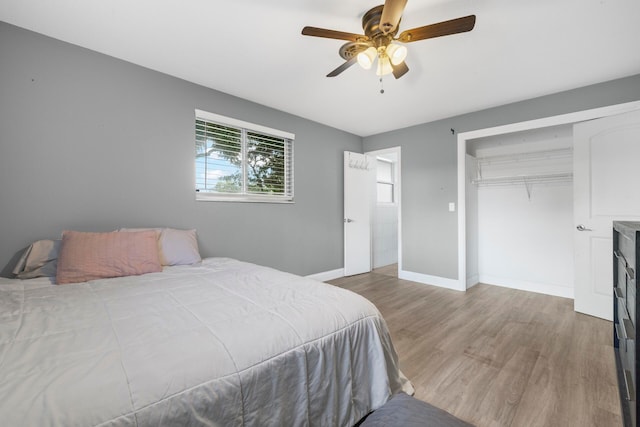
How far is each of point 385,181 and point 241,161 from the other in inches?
145

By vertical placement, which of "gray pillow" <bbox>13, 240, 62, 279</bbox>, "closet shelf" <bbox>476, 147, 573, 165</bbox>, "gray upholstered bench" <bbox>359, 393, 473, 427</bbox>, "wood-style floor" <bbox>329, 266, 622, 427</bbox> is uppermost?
"closet shelf" <bbox>476, 147, 573, 165</bbox>

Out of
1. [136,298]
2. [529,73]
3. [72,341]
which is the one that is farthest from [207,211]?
[529,73]

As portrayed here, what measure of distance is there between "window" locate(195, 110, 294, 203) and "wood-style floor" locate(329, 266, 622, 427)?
2.04 m

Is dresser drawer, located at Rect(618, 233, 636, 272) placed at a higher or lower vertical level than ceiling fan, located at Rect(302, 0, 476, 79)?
lower

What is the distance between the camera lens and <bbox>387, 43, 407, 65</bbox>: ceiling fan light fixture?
6.01ft

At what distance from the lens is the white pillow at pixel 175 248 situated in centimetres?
230

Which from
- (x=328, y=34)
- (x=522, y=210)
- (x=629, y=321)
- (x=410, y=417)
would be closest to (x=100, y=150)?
(x=328, y=34)

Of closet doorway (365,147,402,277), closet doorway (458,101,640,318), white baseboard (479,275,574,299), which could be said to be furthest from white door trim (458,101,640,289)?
closet doorway (365,147,402,277)

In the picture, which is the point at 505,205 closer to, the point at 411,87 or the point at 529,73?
the point at 529,73

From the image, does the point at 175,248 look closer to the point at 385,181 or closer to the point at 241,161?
the point at 241,161

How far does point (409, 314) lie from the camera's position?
2920 mm

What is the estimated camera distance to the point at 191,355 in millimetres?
871

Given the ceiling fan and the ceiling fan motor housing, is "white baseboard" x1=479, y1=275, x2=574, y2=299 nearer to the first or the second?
the ceiling fan

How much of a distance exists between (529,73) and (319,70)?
211 centimetres
